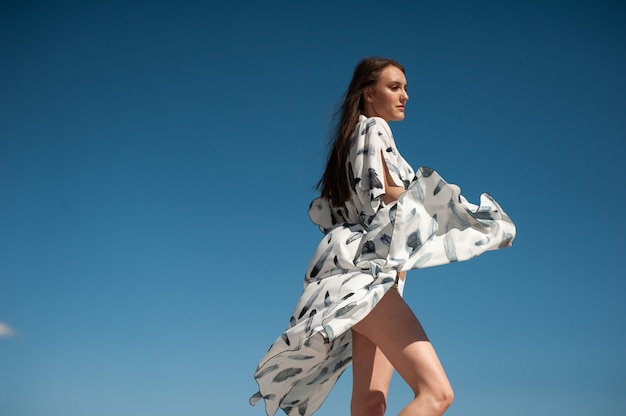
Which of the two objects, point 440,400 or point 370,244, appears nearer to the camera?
point 440,400

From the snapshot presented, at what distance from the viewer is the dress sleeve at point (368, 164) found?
10.6ft

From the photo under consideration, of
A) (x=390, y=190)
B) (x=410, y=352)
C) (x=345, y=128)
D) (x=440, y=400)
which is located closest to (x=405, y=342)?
(x=410, y=352)

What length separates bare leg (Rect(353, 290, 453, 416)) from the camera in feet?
9.43

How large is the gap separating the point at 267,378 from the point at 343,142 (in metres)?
1.07

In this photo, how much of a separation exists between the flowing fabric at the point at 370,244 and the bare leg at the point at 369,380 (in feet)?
0.49

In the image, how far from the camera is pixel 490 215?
10.6 ft

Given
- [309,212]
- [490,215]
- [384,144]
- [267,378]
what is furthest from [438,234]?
[267,378]

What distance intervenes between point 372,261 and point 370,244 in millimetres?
105

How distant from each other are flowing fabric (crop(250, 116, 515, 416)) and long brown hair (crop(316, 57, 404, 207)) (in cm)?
6

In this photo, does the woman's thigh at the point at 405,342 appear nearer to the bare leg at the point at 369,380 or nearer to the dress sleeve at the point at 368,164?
the bare leg at the point at 369,380

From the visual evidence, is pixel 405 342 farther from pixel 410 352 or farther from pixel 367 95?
pixel 367 95

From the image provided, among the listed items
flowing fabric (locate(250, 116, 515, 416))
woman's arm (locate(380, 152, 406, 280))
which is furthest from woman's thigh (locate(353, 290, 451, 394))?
woman's arm (locate(380, 152, 406, 280))

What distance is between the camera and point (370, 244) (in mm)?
3186

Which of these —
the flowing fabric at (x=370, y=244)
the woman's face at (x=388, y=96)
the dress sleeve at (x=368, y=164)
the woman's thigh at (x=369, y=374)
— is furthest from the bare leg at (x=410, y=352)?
the woman's face at (x=388, y=96)
